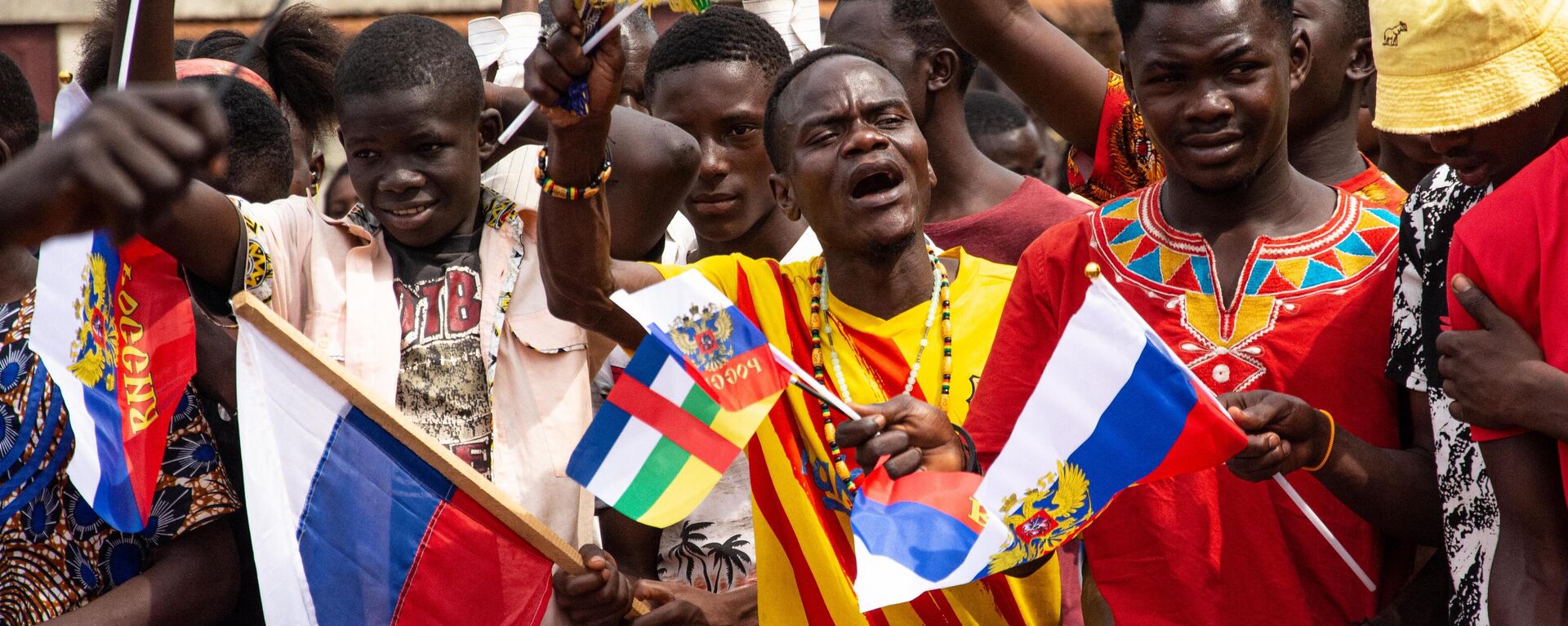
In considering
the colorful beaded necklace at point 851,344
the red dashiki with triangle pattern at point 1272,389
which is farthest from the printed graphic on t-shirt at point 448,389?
the red dashiki with triangle pattern at point 1272,389

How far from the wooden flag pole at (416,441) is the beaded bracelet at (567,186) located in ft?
2.11

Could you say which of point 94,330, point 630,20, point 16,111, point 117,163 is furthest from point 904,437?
point 630,20

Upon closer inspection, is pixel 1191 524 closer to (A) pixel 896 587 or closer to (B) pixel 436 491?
(A) pixel 896 587

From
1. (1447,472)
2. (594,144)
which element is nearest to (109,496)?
(594,144)

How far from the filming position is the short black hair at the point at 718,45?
4.59m

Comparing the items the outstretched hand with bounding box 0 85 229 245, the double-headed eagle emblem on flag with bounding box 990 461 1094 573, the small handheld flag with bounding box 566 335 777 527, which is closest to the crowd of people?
the outstretched hand with bounding box 0 85 229 245

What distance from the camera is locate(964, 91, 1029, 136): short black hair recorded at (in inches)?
316

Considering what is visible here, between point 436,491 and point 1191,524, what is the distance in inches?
66.2

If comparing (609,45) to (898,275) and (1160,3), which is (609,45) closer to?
(898,275)

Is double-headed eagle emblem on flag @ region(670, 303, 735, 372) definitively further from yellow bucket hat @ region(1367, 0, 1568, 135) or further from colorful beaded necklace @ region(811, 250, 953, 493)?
yellow bucket hat @ region(1367, 0, 1568, 135)

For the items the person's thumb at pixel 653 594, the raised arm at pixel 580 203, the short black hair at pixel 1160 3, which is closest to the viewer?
the short black hair at pixel 1160 3

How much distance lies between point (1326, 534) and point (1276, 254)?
1.67ft

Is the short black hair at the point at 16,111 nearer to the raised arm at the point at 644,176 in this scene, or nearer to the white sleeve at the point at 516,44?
the raised arm at the point at 644,176

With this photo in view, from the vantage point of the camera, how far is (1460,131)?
2539mm
